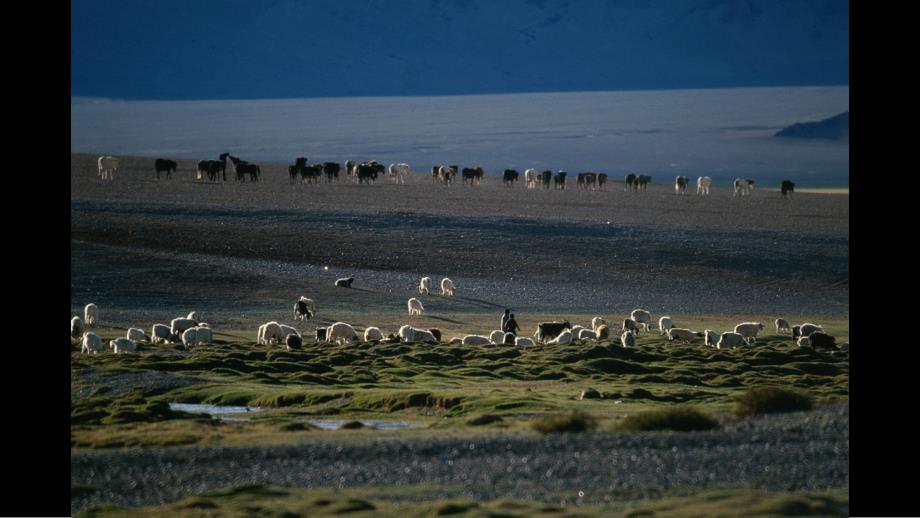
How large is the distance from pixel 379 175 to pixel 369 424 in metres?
57.7

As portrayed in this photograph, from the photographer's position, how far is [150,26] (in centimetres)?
18412

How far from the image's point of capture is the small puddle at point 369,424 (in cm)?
2045

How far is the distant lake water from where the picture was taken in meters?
98.1

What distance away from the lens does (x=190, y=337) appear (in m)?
29.7

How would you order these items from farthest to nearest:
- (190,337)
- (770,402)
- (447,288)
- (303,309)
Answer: (447,288) → (303,309) → (190,337) → (770,402)

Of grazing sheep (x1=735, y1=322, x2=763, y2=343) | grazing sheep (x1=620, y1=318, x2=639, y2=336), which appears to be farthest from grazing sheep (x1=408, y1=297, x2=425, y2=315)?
grazing sheep (x1=735, y1=322, x2=763, y2=343)

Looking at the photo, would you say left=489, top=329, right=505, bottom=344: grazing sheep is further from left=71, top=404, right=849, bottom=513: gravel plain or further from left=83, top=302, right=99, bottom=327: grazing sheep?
left=71, top=404, right=849, bottom=513: gravel plain

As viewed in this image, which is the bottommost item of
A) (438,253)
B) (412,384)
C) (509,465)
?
(509,465)

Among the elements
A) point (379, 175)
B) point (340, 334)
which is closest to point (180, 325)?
point (340, 334)

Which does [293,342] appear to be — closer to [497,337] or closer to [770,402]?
[497,337]

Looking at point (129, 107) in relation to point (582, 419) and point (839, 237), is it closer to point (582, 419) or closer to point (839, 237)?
point (839, 237)

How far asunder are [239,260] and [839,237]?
74.0 ft

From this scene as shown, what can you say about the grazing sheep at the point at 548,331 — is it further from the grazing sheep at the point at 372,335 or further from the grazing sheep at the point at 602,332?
the grazing sheep at the point at 372,335
